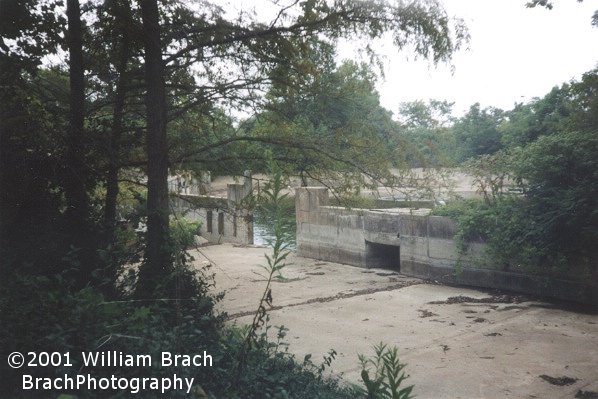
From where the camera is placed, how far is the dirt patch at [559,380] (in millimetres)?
4855

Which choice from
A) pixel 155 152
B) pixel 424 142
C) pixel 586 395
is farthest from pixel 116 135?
pixel 586 395

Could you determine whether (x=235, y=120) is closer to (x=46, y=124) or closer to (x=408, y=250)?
(x=46, y=124)

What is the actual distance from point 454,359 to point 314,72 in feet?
10.9

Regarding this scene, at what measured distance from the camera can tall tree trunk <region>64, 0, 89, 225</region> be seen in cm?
552

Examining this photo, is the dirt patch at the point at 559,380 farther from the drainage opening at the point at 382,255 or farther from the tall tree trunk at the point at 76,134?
the drainage opening at the point at 382,255

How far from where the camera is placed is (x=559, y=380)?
493cm

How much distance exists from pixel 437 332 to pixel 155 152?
3.92 metres

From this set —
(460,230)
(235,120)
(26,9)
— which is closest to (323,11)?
(235,120)

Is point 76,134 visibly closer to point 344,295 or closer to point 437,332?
point 437,332

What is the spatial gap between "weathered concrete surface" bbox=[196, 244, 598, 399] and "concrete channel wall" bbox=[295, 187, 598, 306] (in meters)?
0.37

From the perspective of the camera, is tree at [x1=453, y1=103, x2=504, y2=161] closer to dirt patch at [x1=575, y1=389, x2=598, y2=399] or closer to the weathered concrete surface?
the weathered concrete surface

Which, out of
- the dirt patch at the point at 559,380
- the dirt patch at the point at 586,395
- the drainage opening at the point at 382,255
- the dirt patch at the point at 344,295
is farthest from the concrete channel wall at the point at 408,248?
the dirt patch at the point at 586,395

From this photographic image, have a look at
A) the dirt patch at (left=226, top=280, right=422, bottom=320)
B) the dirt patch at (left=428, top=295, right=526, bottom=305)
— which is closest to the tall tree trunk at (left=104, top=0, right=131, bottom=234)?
the dirt patch at (left=226, top=280, right=422, bottom=320)

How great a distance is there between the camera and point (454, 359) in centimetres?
560
